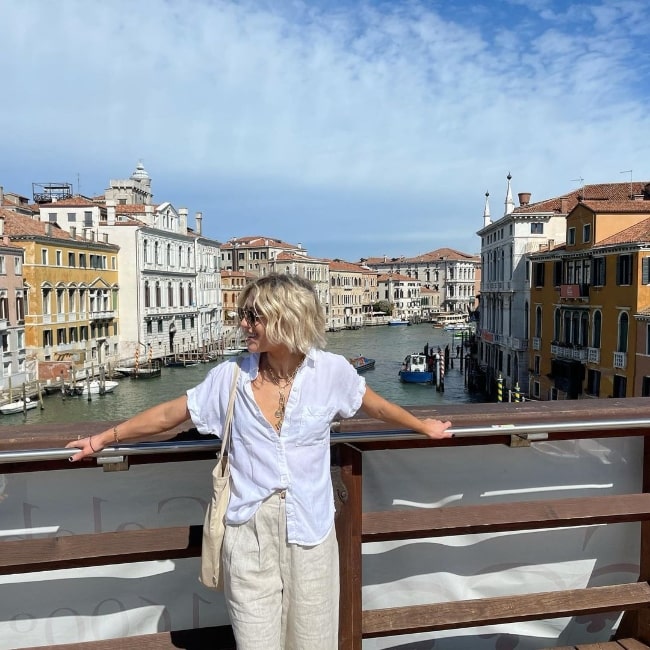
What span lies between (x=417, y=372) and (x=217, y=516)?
2259 cm

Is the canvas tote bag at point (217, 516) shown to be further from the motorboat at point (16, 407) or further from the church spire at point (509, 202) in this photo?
the church spire at point (509, 202)

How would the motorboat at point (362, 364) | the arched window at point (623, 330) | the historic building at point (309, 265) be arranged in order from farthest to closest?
the historic building at point (309, 265), the motorboat at point (362, 364), the arched window at point (623, 330)

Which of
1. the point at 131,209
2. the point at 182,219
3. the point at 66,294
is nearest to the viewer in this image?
the point at 66,294

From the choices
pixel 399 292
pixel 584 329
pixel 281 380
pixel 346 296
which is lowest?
pixel 584 329

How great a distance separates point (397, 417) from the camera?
1.17 metres

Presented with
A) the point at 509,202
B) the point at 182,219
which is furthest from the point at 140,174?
the point at 509,202

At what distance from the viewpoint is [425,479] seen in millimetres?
1431

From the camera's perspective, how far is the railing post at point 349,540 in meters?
1.23

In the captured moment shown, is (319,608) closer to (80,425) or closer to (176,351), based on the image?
(80,425)

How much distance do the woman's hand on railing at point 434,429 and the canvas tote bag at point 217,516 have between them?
14.2 inches

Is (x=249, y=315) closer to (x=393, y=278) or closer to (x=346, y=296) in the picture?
(x=346, y=296)

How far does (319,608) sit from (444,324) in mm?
57371

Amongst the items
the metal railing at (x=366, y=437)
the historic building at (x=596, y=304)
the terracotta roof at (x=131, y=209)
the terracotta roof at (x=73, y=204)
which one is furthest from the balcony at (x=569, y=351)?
the terracotta roof at (x=131, y=209)

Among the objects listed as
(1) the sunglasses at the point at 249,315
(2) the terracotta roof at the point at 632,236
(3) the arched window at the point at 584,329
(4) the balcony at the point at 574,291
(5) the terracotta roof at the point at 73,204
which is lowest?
(3) the arched window at the point at 584,329
